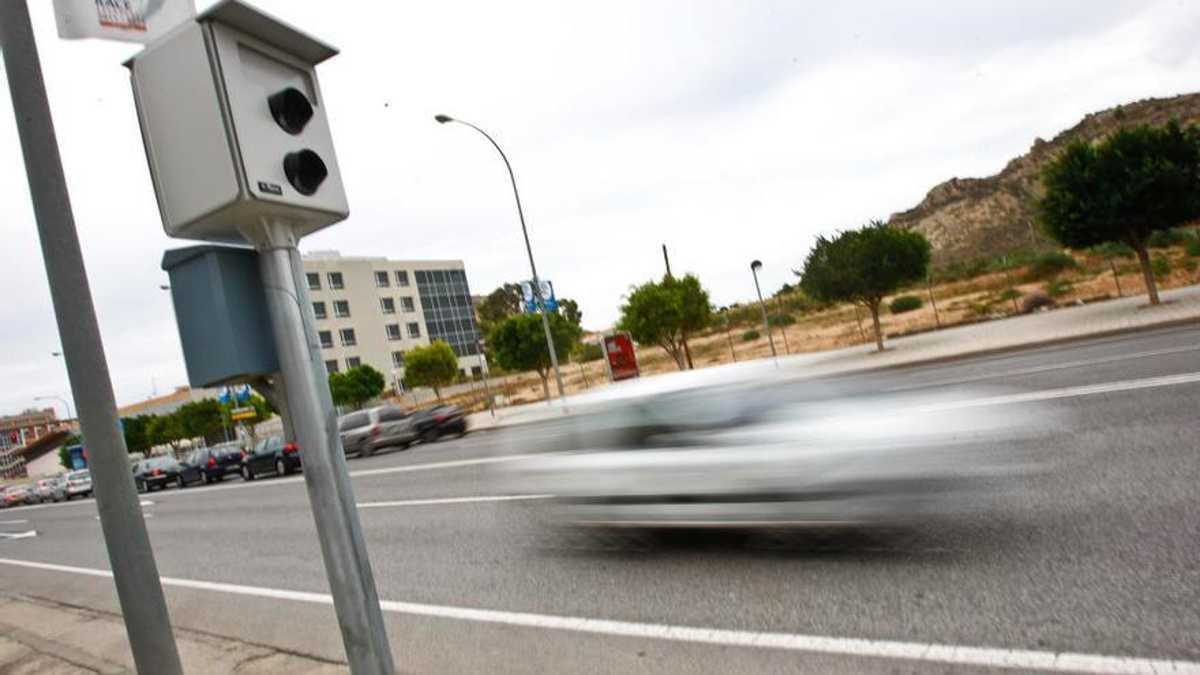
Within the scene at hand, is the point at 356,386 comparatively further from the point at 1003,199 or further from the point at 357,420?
the point at 1003,199

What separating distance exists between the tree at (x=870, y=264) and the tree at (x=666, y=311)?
7295 mm

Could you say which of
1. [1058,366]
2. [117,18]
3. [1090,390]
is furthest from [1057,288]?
[117,18]

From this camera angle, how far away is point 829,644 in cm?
362

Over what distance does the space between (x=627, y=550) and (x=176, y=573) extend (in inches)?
266

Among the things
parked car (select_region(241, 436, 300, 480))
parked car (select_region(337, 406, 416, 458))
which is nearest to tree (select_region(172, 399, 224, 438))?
Answer: parked car (select_region(241, 436, 300, 480))

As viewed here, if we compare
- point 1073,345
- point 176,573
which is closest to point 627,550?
point 176,573

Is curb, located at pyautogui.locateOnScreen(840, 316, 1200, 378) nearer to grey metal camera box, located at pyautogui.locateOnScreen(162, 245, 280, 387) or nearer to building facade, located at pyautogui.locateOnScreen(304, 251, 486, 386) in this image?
grey metal camera box, located at pyautogui.locateOnScreen(162, 245, 280, 387)

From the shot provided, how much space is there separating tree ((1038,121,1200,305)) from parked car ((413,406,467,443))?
20.6 m

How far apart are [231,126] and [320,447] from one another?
1.19 metres

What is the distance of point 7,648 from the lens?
6.30 meters

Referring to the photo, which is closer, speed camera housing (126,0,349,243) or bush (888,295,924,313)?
speed camera housing (126,0,349,243)

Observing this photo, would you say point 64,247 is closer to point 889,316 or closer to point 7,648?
point 7,648

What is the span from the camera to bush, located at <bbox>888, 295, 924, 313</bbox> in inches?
1613

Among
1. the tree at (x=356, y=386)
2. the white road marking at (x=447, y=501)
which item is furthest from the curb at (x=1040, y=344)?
the tree at (x=356, y=386)
